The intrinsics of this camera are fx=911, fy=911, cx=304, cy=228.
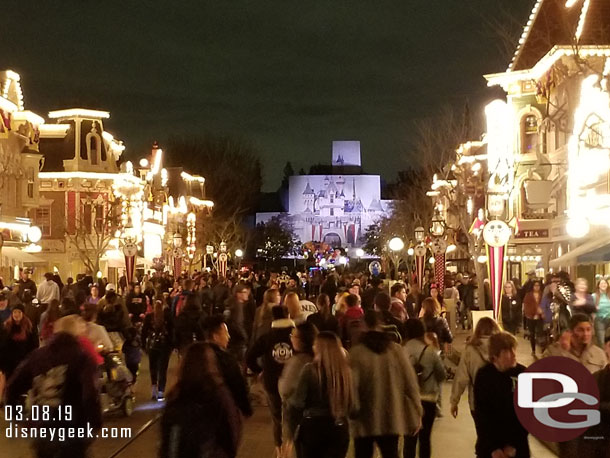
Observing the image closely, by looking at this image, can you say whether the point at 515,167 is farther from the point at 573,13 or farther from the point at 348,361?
the point at 348,361

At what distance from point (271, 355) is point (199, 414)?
4.16 metres

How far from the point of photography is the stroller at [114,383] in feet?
39.6

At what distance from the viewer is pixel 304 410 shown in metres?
7.17

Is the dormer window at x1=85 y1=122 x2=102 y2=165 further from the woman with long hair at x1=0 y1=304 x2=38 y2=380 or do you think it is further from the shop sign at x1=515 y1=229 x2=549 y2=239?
the woman with long hair at x1=0 y1=304 x2=38 y2=380

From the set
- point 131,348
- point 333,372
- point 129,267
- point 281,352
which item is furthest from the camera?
point 129,267

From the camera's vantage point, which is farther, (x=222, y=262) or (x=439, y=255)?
(x=222, y=262)

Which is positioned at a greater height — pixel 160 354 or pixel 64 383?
pixel 64 383

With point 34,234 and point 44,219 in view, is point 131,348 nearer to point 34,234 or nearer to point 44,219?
point 34,234

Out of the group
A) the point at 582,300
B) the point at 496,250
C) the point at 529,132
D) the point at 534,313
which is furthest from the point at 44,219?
the point at 582,300

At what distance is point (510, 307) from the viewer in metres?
23.7

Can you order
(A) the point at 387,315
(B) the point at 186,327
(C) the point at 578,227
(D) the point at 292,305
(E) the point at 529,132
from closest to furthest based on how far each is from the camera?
(D) the point at 292,305 < (A) the point at 387,315 < (B) the point at 186,327 < (C) the point at 578,227 < (E) the point at 529,132

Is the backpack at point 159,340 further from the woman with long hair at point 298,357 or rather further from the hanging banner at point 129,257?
the hanging banner at point 129,257

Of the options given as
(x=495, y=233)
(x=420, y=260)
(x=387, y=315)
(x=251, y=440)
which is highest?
(x=495, y=233)

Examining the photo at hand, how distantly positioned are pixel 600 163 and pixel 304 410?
2002 centimetres
